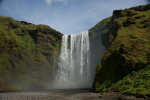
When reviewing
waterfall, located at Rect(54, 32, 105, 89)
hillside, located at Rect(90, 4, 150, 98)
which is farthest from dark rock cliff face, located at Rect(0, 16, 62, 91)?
hillside, located at Rect(90, 4, 150, 98)

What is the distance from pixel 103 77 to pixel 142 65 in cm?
635

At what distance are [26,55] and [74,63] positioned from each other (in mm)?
16941

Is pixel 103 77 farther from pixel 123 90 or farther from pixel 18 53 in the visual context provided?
pixel 18 53

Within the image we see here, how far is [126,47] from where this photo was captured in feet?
79.5

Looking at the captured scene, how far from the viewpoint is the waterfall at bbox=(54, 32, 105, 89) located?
157 ft

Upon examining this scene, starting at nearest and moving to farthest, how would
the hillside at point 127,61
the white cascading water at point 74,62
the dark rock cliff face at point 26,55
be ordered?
the hillside at point 127,61, the dark rock cliff face at point 26,55, the white cascading water at point 74,62

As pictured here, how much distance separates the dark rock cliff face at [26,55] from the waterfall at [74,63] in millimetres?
3068

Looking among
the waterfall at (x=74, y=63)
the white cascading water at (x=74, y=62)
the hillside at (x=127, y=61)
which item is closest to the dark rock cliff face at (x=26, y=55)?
the waterfall at (x=74, y=63)

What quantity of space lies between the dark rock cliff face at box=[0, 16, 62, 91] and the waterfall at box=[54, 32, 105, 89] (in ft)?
10.1

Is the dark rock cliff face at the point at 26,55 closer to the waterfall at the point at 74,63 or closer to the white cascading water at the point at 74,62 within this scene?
the waterfall at the point at 74,63

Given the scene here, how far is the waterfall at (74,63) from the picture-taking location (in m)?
47.9

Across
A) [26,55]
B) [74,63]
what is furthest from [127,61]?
[26,55]

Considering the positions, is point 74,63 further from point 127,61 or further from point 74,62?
point 127,61

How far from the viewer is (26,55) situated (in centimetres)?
4809
